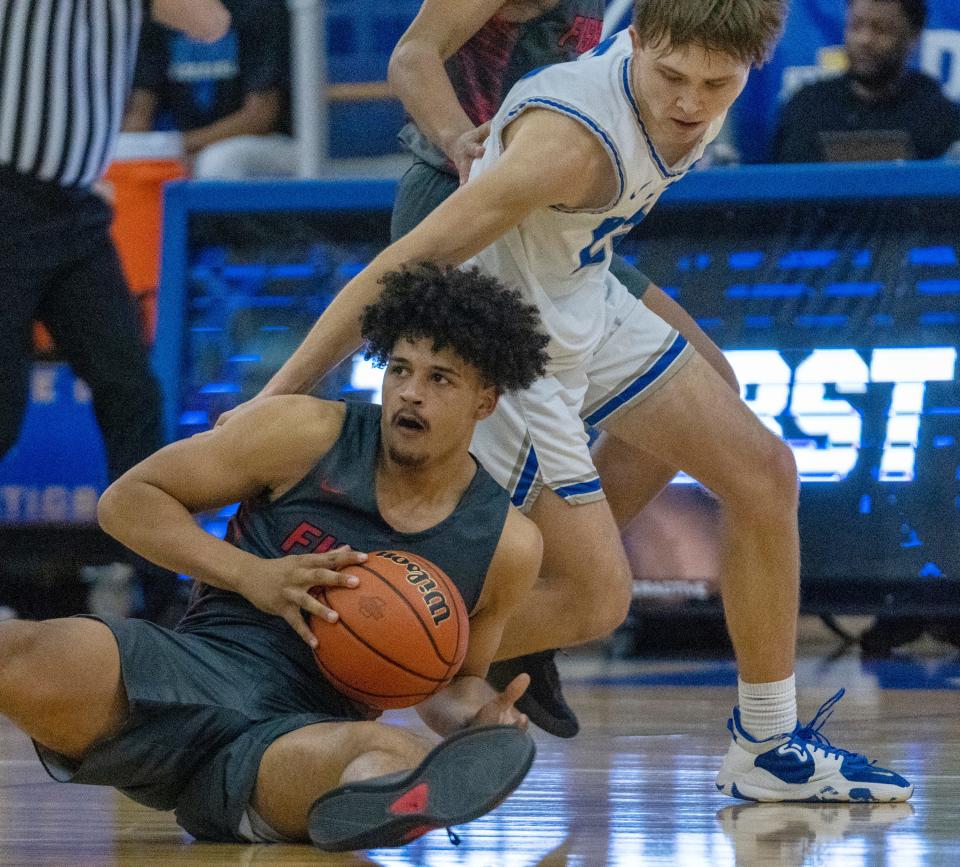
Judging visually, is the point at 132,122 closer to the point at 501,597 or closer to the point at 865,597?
the point at 865,597

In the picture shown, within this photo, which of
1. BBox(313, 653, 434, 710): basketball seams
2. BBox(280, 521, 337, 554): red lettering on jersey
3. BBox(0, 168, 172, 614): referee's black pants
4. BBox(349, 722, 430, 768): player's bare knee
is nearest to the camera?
BBox(349, 722, 430, 768): player's bare knee

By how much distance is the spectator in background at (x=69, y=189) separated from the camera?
5.36 meters

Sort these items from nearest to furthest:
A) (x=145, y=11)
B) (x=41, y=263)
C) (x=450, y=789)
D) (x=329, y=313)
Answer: (x=450, y=789) → (x=329, y=313) → (x=41, y=263) → (x=145, y=11)

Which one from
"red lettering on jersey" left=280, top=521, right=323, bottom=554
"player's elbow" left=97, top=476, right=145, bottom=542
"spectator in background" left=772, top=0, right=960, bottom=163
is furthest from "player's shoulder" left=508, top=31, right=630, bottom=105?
"spectator in background" left=772, top=0, right=960, bottom=163

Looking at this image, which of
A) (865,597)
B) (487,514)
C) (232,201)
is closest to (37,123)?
(232,201)

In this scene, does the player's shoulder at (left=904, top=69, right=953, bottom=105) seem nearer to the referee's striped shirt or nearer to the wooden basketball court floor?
the wooden basketball court floor

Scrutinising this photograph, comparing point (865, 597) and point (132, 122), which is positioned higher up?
point (132, 122)

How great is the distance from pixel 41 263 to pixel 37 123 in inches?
16.9

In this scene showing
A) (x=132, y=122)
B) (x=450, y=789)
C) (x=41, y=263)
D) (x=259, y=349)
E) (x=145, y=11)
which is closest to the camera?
(x=450, y=789)

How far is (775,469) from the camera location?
3.76 metres

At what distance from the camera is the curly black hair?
3303mm

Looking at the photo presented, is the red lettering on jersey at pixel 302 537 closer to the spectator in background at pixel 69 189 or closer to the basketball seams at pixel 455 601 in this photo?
the basketball seams at pixel 455 601

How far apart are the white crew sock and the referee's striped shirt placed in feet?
9.21

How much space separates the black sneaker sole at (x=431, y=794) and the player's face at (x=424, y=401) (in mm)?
651
